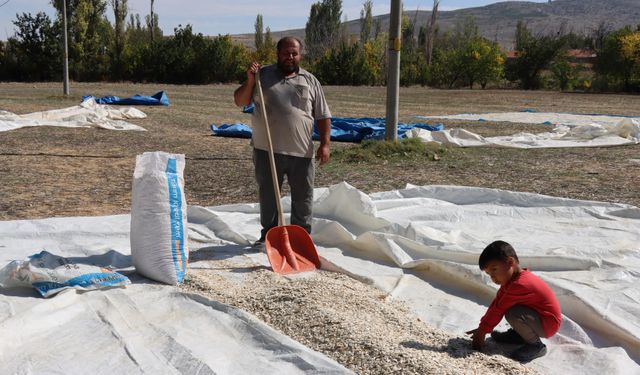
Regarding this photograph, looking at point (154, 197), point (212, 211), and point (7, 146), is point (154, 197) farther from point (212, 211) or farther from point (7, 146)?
point (7, 146)

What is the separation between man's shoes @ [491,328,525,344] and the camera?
9.11 ft

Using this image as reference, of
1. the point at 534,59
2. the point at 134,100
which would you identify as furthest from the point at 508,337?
the point at 534,59

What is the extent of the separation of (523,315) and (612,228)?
90.0 inches

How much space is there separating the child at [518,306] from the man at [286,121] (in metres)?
1.68

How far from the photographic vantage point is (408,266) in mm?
3812

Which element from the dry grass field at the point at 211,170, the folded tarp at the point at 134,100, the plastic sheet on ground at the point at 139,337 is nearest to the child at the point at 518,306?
the plastic sheet on ground at the point at 139,337

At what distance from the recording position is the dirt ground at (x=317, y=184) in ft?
8.73

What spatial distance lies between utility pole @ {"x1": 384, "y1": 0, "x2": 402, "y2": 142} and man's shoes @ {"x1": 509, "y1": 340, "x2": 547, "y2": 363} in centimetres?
572

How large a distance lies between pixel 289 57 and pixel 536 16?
132198mm

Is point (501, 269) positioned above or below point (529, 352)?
above

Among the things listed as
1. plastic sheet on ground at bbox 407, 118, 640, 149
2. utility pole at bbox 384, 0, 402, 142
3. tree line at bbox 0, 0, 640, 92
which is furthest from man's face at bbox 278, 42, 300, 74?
tree line at bbox 0, 0, 640, 92

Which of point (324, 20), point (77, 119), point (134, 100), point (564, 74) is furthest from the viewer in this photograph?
point (324, 20)

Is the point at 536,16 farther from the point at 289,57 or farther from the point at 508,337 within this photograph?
the point at 508,337

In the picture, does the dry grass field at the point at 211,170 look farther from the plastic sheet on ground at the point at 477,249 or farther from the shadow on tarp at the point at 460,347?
the shadow on tarp at the point at 460,347
